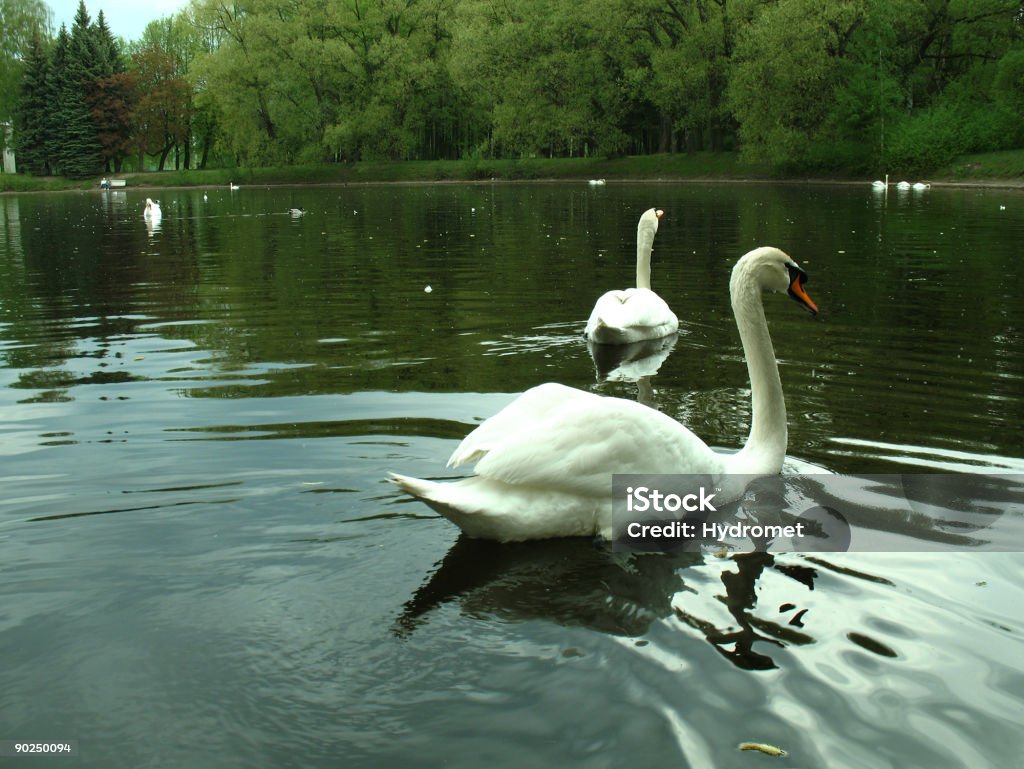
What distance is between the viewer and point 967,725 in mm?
3264

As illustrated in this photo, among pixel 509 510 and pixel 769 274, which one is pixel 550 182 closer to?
pixel 769 274

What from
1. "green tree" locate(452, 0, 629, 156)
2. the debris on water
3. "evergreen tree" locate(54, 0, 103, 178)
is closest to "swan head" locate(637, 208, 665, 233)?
the debris on water

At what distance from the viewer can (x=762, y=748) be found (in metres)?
3.11

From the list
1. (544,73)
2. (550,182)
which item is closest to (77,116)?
(544,73)

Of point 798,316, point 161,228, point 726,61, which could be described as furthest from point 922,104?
point 798,316

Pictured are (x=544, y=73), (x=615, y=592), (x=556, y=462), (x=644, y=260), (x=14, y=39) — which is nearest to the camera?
(x=615, y=592)

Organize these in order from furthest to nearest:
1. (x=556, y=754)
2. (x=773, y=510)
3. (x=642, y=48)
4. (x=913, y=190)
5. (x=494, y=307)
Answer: (x=642, y=48) → (x=913, y=190) → (x=494, y=307) → (x=773, y=510) → (x=556, y=754)

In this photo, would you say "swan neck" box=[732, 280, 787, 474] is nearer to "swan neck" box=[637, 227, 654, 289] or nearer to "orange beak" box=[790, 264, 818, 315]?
"orange beak" box=[790, 264, 818, 315]

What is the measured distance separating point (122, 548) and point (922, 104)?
179 feet

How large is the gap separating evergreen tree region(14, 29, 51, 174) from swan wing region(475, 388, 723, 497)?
79.7 meters

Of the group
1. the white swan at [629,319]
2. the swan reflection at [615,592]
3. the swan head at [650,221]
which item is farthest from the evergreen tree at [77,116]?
the swan reflection at [615,592]

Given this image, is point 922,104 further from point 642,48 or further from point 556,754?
point 556,754

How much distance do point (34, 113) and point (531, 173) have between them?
129ft

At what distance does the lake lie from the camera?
3254 millimetres
